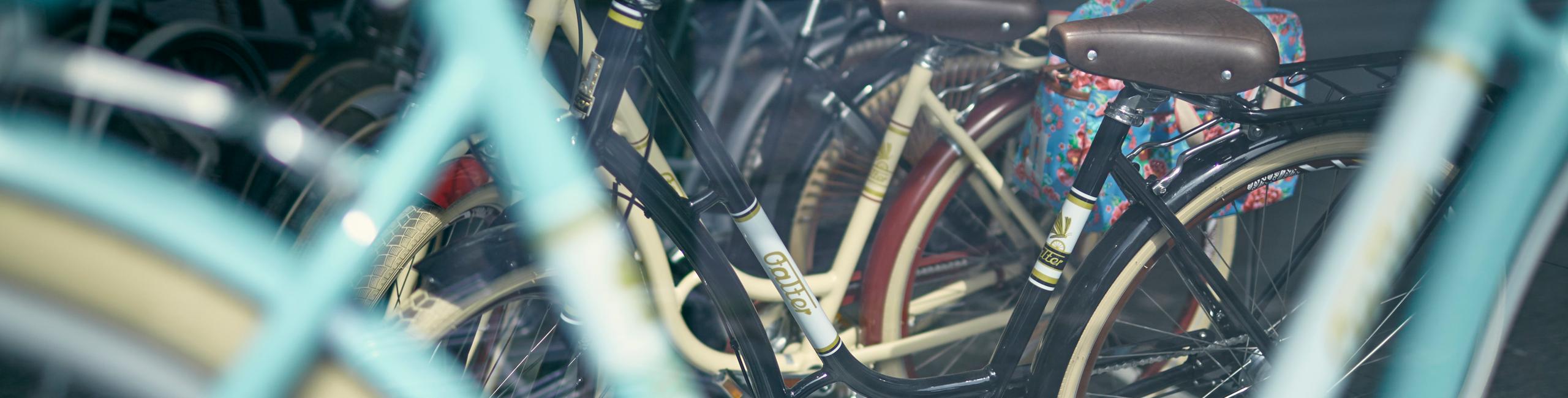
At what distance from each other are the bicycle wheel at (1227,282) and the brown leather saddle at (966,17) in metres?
0.43

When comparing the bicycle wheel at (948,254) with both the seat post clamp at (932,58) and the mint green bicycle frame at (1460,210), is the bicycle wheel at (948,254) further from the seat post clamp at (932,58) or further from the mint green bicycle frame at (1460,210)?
the mint green bicycle frame at (1460,210)

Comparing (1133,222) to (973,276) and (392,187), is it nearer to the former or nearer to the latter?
(973,276)

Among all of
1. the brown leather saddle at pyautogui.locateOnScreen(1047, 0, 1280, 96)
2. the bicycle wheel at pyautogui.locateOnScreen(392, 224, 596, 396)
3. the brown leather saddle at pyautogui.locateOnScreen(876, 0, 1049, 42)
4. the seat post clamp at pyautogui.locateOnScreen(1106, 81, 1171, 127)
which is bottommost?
the bicycle wheel at pyautogui.locateOnScreen(392, 224, 596, 396)

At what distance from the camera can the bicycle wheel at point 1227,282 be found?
4.44 ft

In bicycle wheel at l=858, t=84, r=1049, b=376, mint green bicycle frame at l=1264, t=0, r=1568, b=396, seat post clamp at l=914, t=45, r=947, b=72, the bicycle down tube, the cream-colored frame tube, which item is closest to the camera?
mint green bicycle frame at l=1264, t=0, r=1568, b=396

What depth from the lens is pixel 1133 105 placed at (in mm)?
1311

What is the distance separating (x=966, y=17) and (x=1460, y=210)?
3.10 feet

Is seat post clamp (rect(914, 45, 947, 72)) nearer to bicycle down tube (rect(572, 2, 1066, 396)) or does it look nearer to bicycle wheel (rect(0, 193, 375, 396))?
bicycle down tube (rect(572, 2, 1066, 396))

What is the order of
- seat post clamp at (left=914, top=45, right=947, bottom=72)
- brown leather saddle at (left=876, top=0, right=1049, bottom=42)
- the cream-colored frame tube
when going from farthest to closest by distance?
1. seat post clamp at (left=914, top=45, right=947, bottom=72)
2. brown leather saddle at (left=876, top=0, right=1049, bottom=42)
3. the cream-colored frame tube

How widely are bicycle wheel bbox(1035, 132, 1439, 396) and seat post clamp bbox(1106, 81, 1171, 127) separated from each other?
13cm

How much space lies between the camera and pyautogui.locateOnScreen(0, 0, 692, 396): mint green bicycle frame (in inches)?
20.6

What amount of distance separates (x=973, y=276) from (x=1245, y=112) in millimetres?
883

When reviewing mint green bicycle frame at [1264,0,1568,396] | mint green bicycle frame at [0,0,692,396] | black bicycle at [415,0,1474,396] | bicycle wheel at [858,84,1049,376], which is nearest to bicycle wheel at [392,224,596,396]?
black bicycle at [415,0,1474,396]

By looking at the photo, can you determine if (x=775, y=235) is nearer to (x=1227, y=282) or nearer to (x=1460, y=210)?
(x=1227, y=282)
